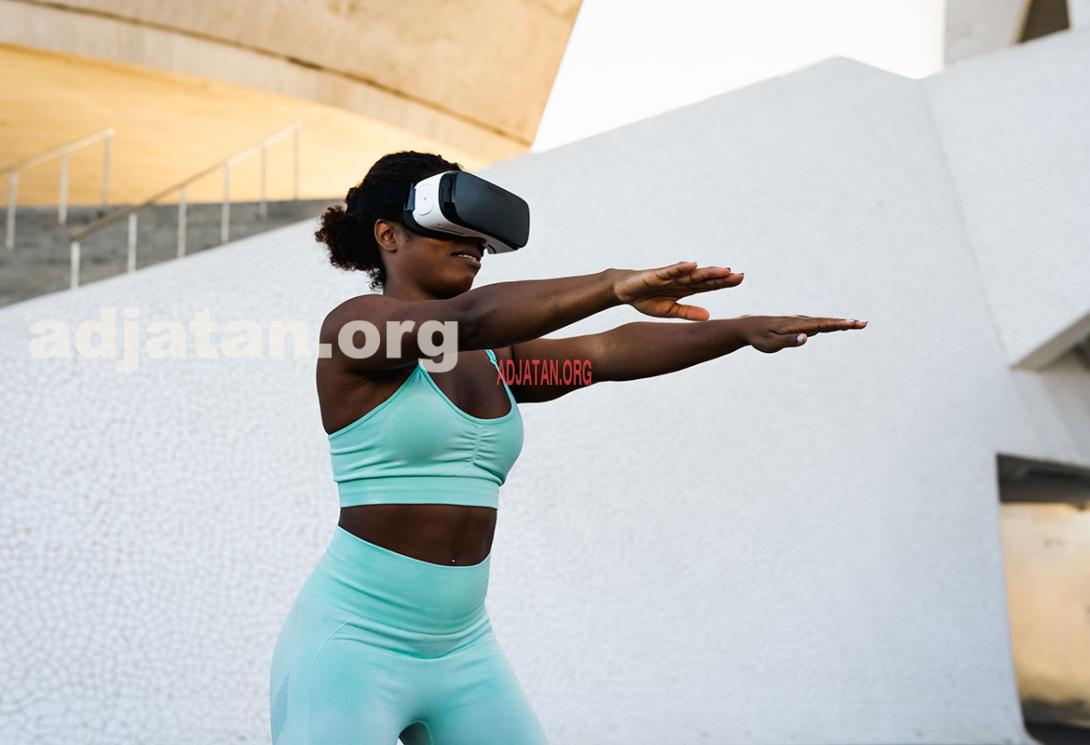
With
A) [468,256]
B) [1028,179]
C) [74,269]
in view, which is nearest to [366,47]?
[74,269]

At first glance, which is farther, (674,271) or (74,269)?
(74,269)

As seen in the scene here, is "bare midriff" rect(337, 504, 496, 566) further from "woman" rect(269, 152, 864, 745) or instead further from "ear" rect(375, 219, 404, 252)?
"ear" rect(375, 219, 404, 252)

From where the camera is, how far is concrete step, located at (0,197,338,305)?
256 inches

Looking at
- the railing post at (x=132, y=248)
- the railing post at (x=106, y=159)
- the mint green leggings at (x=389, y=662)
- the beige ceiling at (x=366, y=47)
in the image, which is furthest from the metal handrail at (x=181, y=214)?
the mint green leggings at (x=389, y=662)

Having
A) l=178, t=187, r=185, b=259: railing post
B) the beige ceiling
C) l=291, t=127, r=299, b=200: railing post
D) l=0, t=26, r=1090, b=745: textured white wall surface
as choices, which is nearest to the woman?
l=0, t=26, r=1090, b=745: textured white wall surface

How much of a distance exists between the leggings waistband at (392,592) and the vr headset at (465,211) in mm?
519

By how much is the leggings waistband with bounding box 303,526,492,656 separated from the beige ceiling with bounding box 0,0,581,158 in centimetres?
938

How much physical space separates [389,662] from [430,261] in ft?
2.13

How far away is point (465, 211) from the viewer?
1.65 meters

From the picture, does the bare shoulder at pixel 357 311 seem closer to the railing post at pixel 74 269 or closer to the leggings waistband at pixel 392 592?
the leggings waistband at pixel 392 592

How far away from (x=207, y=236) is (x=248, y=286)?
412 centimetres

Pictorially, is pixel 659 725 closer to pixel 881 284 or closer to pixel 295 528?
pixel 295 528

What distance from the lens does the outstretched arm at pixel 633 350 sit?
5.84 feet

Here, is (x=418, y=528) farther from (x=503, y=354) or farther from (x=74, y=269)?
(x=74, y=269)
